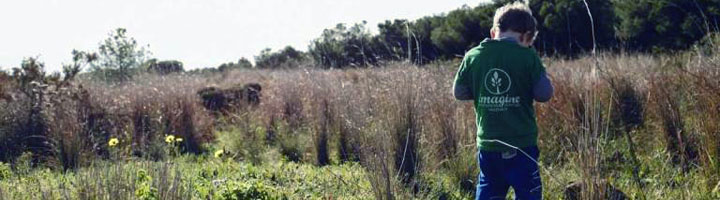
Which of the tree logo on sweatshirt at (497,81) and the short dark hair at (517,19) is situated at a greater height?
the short dark hair at (517,19)

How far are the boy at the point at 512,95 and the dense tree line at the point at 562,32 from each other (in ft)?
16.0

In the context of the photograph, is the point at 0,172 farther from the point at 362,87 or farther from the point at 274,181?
the point at 362,87

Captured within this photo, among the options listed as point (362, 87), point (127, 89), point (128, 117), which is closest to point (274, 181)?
point (362, 87)

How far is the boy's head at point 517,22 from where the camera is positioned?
12.6ft

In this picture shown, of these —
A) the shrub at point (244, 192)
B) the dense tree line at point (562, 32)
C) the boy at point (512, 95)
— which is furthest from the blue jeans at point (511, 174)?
the dense tree line at point (562, 32)

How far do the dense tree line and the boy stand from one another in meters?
4.89

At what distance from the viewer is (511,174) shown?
3918 mm

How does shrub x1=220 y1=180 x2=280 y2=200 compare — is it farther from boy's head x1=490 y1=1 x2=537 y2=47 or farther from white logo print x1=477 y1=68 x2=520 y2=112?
boy's head x1=490 y1=1 x2=537 y2=47

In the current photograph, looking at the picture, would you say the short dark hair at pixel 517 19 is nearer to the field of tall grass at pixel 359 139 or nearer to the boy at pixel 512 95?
the boy at pixel 512 95

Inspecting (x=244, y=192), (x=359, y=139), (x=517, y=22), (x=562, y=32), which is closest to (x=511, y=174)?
(x=517, y=22)

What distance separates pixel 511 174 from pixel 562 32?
30.1 ft

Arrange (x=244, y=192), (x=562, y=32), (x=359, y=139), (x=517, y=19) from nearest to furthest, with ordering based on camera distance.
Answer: (x=517, y=19)
(x=244, y=192)
(x=359, y=139)
(x=562, y=32)

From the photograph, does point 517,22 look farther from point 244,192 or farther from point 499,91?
point 244,192

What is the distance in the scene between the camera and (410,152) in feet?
18.5
